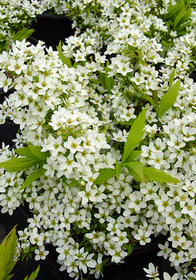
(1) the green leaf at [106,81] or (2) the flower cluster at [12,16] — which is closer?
(1) the green leaf at [106,81]

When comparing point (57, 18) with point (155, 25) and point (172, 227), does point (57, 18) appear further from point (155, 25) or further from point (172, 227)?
point (172, 227)

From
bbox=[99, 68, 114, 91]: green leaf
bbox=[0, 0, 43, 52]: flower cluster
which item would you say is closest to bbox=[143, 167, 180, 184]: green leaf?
bbox=[99, 68, 114, 91]: green leaf

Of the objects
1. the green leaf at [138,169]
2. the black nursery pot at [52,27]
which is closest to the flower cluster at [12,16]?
the black nursery pot at [52,27]

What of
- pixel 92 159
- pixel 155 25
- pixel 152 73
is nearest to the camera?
pixel 92 159

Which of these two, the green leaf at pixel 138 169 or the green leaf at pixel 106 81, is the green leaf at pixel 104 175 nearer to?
the green leaf at pixel 138 169

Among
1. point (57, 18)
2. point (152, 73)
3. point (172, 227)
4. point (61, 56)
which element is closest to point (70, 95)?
point (61, 56)

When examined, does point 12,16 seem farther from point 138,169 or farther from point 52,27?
point 138,169

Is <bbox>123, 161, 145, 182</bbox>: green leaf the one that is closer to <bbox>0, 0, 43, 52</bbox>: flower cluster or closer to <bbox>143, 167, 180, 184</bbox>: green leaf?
<bbox>143, 167, 180, 184</bbox>: green leaf
